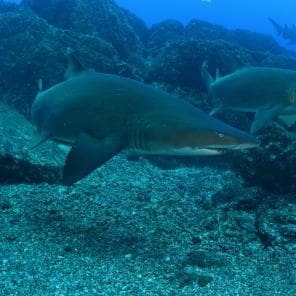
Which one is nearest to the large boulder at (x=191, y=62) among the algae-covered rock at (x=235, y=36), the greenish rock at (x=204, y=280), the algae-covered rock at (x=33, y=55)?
the algae-covered rock at (x=33, y=55)

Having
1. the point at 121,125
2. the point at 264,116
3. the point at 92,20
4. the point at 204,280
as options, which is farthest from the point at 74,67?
the point at 92,20

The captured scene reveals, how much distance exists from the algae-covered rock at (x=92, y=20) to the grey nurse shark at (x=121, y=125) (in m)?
11.1

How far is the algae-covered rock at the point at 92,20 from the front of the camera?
1547cm

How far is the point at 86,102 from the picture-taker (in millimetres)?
4254

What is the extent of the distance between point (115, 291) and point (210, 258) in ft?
3.90

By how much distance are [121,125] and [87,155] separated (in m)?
0.49

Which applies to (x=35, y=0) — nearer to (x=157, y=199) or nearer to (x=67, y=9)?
(x=67, y=9)

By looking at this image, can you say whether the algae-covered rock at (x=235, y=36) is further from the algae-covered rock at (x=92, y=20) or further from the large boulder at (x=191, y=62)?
the large boulder at (x=191, y=62)

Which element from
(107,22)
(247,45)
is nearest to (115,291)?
(107,22)

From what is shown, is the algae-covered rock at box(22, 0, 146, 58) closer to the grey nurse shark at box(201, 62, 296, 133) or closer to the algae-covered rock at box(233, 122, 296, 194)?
the grey nurse shark at box(201, 62, 296, 133)

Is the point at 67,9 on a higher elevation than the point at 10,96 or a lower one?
higher

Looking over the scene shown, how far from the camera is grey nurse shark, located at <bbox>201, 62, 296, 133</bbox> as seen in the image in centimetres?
714

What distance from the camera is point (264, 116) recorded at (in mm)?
6949

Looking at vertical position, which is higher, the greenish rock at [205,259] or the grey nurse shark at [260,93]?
the grey nurse shark at [260,93]
